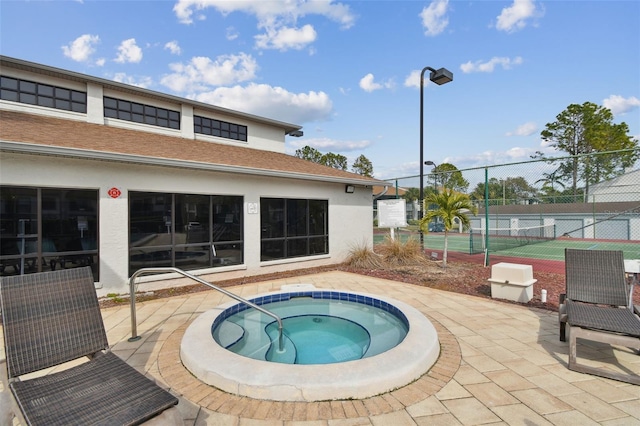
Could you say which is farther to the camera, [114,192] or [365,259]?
[365,259]

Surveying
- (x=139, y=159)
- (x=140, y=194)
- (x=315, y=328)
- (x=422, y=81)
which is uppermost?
(x=422, y=81)

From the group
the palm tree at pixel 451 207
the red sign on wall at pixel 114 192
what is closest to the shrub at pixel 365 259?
the palm tree at pixel 451 207

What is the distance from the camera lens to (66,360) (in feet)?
9.50

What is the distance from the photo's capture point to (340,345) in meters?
4.80

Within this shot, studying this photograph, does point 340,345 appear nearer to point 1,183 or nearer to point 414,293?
point 414,293

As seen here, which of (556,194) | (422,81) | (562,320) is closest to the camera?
(562,320)

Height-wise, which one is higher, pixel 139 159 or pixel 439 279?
pixel 139 159

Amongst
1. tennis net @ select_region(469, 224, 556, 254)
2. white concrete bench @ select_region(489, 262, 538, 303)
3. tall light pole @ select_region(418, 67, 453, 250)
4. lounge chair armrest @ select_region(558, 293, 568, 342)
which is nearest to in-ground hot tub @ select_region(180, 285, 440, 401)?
lounge chair armrest @ select_region(558, 293, 568, 342)

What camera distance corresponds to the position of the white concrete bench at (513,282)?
627cm

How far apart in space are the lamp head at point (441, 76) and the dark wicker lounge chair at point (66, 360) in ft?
33.8

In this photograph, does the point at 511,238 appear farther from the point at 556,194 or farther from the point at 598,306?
the point at 598,306

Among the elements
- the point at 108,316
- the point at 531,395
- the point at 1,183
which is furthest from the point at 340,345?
the point at 1,183

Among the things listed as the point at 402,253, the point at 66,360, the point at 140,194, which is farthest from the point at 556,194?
the point at 66,360

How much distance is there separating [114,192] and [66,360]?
5027 mm
